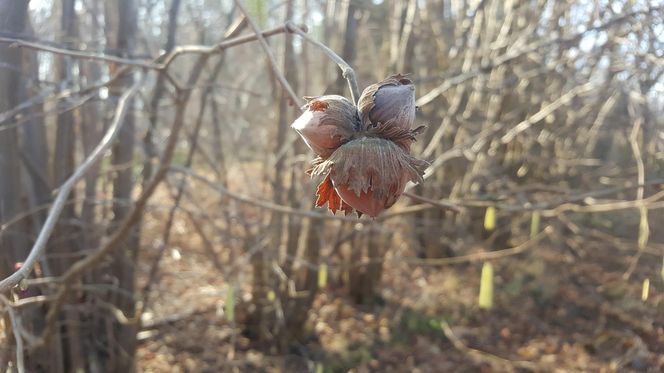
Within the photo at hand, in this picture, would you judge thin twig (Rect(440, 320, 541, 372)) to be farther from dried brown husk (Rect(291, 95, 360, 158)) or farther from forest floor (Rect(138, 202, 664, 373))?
dried brown husk (Rect(291, 95, 360, 158))

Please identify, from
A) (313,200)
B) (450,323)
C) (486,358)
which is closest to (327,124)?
(313,200)

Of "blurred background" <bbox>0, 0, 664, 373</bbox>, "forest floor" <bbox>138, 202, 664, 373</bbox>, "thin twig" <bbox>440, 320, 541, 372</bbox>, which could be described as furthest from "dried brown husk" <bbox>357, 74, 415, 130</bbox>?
"thin twig" <bbox>440, 320, 541, 372</bbox>

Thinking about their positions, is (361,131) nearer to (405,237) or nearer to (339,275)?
(339,275)

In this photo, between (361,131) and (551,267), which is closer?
(361,131)

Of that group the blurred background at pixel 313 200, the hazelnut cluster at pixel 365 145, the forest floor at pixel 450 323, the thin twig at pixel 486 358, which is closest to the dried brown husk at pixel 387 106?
the hazelnut cluster at pixel 365 145

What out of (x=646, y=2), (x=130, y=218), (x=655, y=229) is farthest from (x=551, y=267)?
(x=130, y=218)

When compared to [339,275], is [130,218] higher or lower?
→ higher
